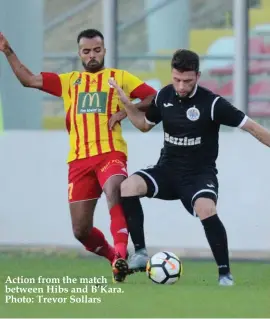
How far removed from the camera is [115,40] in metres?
13.9

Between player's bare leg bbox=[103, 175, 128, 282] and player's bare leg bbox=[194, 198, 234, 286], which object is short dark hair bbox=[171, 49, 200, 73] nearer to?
player's bare leg bbox=[194, 198, 234, 286]

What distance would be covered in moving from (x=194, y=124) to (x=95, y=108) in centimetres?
93

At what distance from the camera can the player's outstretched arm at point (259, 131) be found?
981 centimetres

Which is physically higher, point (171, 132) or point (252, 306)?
point (171, 132)

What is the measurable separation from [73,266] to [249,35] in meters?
2.97

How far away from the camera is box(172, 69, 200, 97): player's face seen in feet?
32.2

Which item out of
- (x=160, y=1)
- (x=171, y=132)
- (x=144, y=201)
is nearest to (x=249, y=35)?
(x=160, y=1)

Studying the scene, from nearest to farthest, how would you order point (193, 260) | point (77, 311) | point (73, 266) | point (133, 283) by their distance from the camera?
point (77, 311) < point (133, 283) < point (73, 266) < point (193, 260)

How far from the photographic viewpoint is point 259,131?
9.85 m

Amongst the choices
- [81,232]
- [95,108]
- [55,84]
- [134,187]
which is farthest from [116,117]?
[81,232]

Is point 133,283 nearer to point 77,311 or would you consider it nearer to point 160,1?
point 77,311

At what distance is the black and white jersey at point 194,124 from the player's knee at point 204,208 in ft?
1.05

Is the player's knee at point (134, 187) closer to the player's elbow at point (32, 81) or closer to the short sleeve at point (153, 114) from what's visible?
the short sleeve at point (153, 114)

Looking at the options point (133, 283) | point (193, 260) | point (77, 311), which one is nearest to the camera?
point (77, 311)
